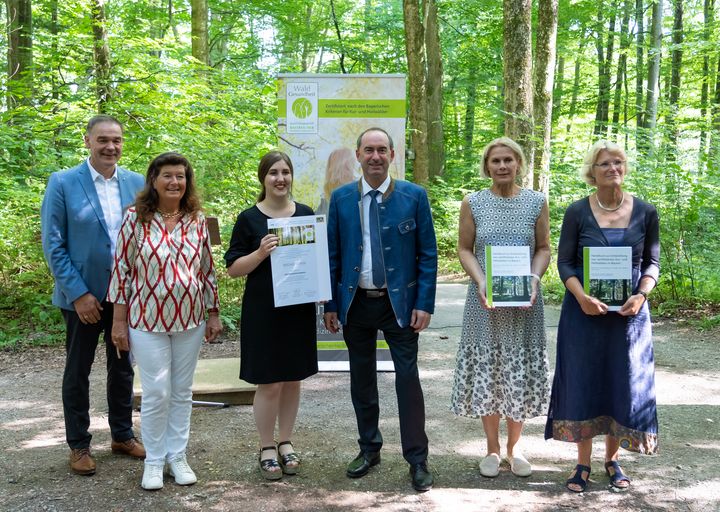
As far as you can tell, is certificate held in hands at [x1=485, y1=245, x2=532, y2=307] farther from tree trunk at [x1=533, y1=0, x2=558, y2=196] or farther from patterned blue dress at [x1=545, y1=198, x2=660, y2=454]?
tree trunk at [x1=533, y1=0, x2=558, y2=196]

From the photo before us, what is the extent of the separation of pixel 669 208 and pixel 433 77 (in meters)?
10.1

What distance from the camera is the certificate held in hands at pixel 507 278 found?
11.9 ft

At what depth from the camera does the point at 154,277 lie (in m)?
3.56

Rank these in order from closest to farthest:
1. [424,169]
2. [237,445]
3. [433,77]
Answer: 1. [237,445]
2. [424,169]
3. [433,77]

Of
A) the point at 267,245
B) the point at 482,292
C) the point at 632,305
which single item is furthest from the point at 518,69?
the point at 267,245

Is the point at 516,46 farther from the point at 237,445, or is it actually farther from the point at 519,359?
the point at 237,445

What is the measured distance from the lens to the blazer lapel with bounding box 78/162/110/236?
3.88 m

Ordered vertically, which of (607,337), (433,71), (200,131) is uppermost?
(433,71)

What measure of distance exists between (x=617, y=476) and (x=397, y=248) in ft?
6.28

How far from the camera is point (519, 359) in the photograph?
3.76m

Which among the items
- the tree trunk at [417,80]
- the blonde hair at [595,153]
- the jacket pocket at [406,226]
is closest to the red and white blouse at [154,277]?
the jacket pocket at [406,226]

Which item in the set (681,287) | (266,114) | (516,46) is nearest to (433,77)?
(266,114)

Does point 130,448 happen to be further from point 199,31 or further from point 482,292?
point 199,31

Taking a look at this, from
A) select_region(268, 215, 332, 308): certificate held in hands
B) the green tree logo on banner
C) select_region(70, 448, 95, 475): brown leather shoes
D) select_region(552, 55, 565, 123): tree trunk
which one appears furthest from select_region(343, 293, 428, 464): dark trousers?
select_region(552, 55, 565, 123): tree trunk
